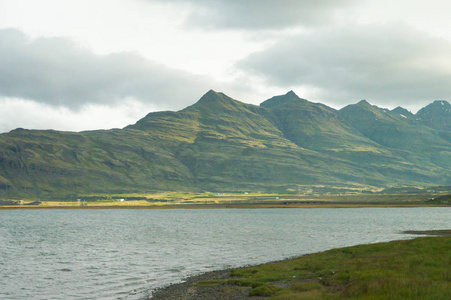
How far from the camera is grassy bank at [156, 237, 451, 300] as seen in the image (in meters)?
33.4

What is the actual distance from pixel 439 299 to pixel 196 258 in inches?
2013

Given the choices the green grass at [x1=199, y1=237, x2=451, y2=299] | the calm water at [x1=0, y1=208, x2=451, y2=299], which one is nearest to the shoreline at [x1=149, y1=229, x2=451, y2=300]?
the green grass at [x1=199, y1=237, x2=451, y2=299]

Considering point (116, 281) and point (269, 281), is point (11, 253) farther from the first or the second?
point (269, 281)

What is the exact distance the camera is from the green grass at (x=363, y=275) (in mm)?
33250

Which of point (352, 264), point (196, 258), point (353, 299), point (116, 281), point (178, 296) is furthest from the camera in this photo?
point (196, 258)

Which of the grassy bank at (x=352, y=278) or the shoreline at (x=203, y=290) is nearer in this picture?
the grassy bank at (x=352, y=278)

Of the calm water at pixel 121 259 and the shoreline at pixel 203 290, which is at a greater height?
the shoreline at pixel 203 290

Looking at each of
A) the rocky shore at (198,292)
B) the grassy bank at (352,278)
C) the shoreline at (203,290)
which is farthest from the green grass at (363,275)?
the rocky shore at (198,292)

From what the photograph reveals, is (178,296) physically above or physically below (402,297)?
below

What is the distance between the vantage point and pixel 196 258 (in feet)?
249

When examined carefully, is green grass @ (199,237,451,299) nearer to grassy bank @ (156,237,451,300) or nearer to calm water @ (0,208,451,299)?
grassy bank @ (156,237,451,300)

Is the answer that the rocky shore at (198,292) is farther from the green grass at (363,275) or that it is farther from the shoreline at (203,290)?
the green grass at (363,275)

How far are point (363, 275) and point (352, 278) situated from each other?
106 centimetres

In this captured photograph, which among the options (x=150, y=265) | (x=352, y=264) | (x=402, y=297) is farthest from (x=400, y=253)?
(x=150, y=265)
